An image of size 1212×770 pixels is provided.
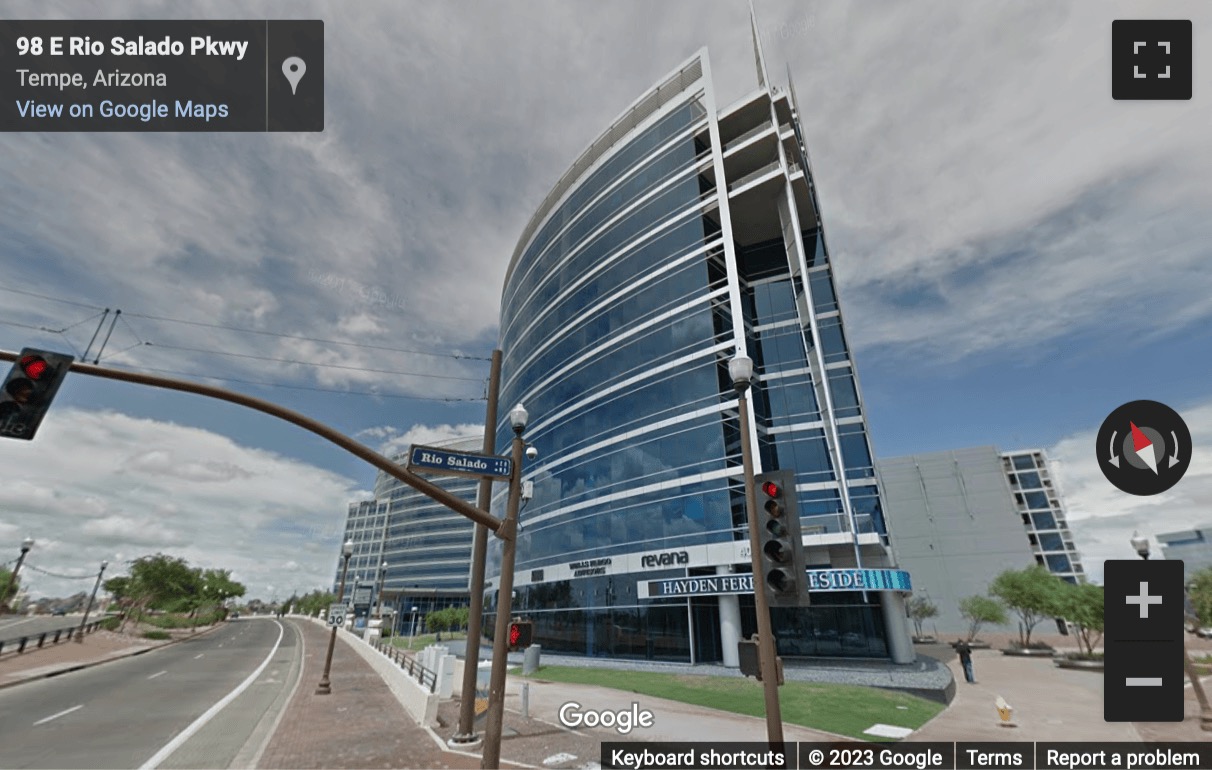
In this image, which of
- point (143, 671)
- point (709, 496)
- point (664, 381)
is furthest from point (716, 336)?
point (143, 671)

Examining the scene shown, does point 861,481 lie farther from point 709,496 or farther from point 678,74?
point 678,74

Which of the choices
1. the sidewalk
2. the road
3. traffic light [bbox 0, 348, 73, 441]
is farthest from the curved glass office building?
traffic light [bbox 0, 348, 73, 441]

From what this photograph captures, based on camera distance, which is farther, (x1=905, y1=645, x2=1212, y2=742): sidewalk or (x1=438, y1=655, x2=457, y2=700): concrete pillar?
(x1=438, y1=655, x2=457, y2=700): concrete pillar

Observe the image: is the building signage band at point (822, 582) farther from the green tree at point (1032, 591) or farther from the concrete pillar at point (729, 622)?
the green tree at point (1032, 591)

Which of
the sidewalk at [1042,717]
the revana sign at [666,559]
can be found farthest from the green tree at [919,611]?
the revana sign at [666,559]

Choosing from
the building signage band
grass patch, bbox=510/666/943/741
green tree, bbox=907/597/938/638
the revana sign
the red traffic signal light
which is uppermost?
the red traffic signal light

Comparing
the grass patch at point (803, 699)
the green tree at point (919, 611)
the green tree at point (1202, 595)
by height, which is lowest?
the green tree at point (919, 611)

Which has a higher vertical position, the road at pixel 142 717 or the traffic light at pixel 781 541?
the traffic light at pixel 781 541

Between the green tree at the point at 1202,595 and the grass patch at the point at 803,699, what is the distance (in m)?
27.3

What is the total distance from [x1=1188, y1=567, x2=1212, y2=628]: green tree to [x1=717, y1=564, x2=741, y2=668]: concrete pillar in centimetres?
2775

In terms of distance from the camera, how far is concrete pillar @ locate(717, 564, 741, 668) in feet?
88.5

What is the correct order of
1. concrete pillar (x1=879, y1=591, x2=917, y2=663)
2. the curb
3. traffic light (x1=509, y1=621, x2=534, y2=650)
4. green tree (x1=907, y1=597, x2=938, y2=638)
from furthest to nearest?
1. green tree (x1=907, y1=597, x2=938, y2=638)
2. concrete pillar (x1=879, y1=591, x2=917, y2=663)
3. the curb
4. traffic light (x1=509, y1=621, x2=534, y2=650)

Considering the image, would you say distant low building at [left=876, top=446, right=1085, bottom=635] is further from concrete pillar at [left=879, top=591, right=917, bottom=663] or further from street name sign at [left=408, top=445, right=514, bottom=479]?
street name sign at [left=408, top=445, right=514, bottom=479]

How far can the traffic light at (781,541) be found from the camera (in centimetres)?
640
